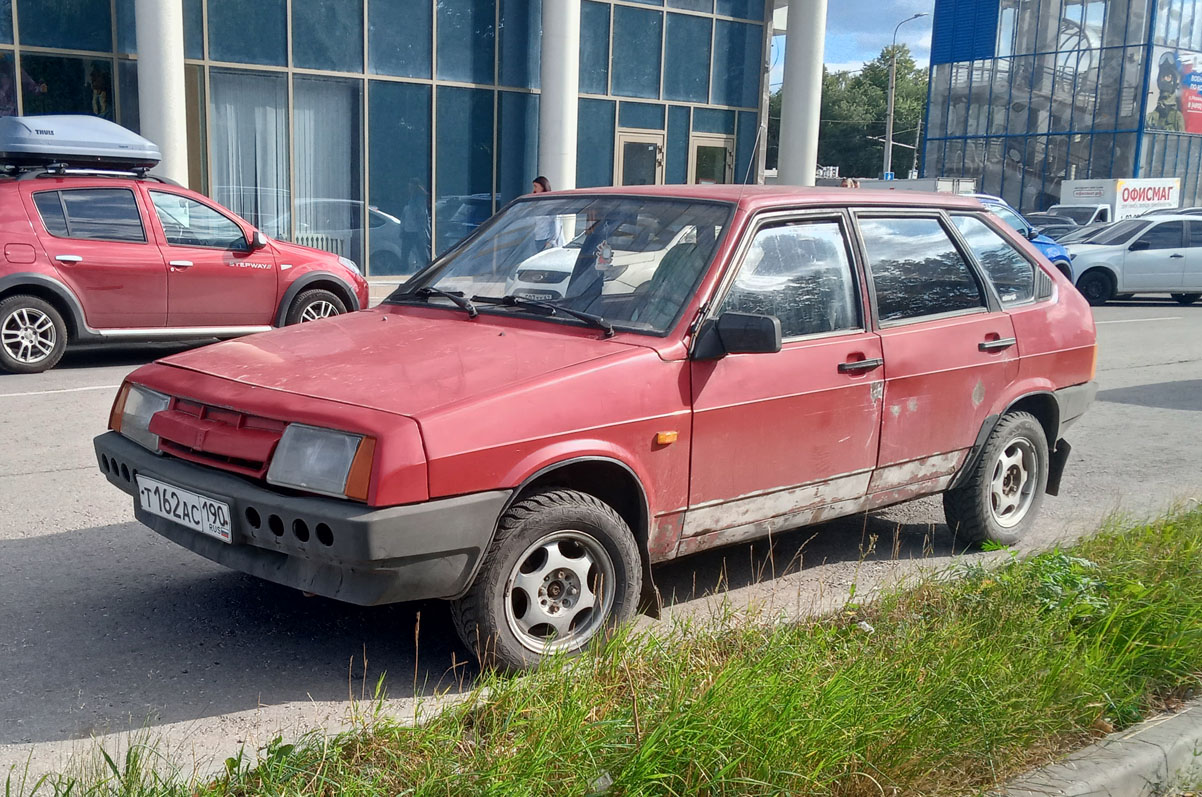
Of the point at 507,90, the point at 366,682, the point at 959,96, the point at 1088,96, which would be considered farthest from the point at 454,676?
the point at 959,96

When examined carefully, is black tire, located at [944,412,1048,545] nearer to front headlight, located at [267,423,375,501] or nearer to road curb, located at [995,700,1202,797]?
road curb, located at [995,700,1202,797]

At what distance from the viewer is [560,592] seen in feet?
13.2

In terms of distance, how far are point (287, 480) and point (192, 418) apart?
1.97ft

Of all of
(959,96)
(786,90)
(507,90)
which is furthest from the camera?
(959,96)

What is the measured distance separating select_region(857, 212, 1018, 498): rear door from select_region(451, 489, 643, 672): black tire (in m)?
1.53

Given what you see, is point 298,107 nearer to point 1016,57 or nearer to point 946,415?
point 946,415

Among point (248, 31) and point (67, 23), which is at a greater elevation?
point (248, 31)

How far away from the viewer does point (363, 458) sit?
351 centimetres

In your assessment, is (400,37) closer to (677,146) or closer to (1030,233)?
(677,146)

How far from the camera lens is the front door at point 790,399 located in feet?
14.4

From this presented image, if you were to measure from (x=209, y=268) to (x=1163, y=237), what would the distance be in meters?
18.3

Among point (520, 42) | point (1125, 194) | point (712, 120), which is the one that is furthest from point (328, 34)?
point (1125, 194)

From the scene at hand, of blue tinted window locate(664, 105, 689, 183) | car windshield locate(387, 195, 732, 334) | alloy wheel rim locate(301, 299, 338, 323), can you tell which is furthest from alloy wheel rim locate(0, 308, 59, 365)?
blue tinted window locate(664, 105, 689, 183)

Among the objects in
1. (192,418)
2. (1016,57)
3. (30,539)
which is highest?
(1016,57)
